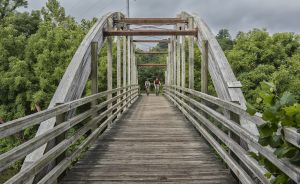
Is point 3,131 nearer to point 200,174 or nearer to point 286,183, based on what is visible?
point 286,183

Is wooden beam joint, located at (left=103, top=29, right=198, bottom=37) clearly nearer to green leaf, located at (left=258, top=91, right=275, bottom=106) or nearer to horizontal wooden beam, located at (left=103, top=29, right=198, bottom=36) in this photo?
horizontal wooden beam, located at (left=103, top=29, right=198, bottom=36)

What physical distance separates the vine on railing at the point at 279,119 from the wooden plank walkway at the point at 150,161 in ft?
7.46

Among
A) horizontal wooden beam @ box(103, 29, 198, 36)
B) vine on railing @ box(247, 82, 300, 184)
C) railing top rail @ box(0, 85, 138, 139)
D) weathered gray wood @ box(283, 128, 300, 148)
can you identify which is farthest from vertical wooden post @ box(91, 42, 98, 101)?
weathered gray wood @ box(283, 128, 300, 148)

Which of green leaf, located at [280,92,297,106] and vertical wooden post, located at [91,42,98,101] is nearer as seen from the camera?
green leaf, located at [280,92,297,106]

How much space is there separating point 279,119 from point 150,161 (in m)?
3.50

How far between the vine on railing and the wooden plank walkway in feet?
7.46

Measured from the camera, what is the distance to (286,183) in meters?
2.71

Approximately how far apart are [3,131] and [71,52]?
24.1 m

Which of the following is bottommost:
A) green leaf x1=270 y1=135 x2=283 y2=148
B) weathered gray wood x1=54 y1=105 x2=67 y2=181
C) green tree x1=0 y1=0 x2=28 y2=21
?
weathered gray wood x1=54 y1=105 x2=67 y2=181

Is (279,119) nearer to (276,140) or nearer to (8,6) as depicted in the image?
(276,140)

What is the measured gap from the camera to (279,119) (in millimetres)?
2574

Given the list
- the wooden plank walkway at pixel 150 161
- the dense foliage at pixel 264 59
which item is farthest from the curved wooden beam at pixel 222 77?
the dense foliage at pixel 264 59

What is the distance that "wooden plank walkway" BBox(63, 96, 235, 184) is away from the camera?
5.01m

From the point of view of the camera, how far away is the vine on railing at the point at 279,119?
8.11ft
